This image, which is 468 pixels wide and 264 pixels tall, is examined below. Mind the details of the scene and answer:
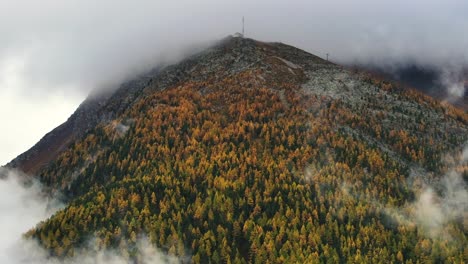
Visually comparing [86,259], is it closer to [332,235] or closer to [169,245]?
[169,245]

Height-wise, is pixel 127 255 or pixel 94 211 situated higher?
pixel 94 211

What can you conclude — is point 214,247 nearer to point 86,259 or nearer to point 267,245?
point 267,245

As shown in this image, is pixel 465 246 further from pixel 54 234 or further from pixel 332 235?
pixel 54 234

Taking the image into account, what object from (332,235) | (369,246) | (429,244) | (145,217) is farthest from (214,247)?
(429,244)

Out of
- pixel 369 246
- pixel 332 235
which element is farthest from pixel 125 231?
pixel 369 246

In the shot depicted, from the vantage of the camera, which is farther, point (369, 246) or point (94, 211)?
point (94, 211)

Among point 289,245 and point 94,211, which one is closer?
point 289,245

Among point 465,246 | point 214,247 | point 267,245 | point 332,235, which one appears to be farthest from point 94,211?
point 465,246
